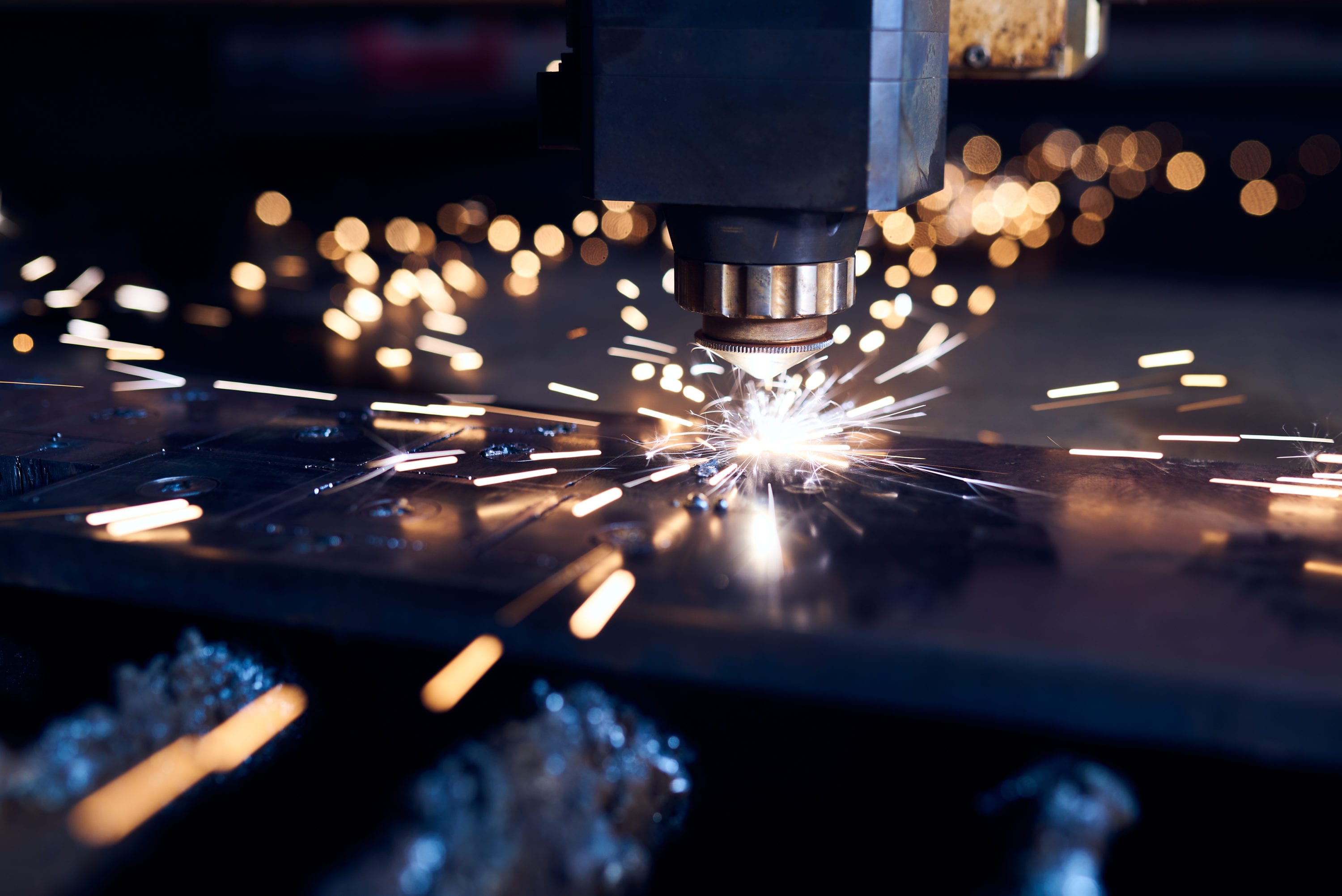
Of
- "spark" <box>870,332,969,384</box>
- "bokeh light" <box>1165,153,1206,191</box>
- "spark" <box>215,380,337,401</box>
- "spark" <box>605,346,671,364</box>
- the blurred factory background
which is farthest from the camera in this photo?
"bokeh light" <box>1165,153,1206,191</box>

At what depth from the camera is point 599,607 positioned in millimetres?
906

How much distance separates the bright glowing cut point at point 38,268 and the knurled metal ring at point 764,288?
1978 mm

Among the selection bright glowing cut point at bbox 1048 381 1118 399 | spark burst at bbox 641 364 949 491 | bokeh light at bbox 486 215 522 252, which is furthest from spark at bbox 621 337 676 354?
bokeh light at bbox 486 215 522 252

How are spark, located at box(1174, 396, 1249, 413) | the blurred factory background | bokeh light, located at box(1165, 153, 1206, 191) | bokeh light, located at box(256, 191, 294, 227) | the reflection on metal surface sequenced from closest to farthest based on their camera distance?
the reflection on metal surface < the blurred factory background < spark, located at box(1174, 396, 1249, 413) < bokeh light, located at box(256, 191, 294, 227) < bokeh light, located at box(1165, 153, 1206, 191)

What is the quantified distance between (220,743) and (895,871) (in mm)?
631

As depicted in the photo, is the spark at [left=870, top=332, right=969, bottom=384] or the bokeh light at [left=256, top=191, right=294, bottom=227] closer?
the spark at [left=870, top=332, right=969, bottom=384]

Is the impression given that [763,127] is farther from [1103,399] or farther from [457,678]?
[1103,399]

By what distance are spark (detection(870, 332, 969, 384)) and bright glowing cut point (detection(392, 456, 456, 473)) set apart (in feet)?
2.89

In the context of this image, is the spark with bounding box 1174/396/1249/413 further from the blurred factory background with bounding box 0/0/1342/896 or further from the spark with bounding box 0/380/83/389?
the spark with bounding box 0/380/83/389

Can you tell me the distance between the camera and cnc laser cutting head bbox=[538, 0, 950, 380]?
1.03m

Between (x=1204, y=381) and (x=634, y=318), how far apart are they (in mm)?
1198

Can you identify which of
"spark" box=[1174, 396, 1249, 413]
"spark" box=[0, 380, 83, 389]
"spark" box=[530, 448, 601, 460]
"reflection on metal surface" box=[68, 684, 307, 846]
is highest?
"spark" box=[0, 380, 83, 389]

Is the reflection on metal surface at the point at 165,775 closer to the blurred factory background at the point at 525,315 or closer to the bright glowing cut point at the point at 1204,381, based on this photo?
the blurred factory background at the point at 525,315

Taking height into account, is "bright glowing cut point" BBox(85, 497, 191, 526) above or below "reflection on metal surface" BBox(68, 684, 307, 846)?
above
